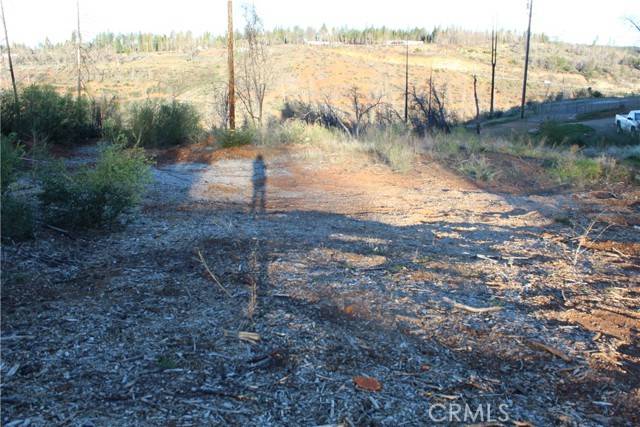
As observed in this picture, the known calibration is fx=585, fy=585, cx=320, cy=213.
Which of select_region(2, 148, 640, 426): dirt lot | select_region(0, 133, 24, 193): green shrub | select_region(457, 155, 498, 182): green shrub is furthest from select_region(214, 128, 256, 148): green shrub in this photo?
select_region(0, 133, 24, 193): green shrub

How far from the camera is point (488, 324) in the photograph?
15.7 feet

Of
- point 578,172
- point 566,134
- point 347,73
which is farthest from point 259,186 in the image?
point 347,73

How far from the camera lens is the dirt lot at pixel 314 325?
11.2 feet

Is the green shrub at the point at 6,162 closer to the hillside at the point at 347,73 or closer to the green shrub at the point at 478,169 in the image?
the green shrub at the point at 478,169

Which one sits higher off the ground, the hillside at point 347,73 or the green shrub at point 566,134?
the hillside at point 347,73

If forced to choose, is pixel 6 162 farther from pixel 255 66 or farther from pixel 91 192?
pixel 255 66

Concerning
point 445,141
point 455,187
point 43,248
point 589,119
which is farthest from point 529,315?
point 589,119

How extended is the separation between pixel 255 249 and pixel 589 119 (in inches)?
1612

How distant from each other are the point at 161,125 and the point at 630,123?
80.7 ft

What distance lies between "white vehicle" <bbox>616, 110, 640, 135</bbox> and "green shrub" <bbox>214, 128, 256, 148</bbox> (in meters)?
20.4

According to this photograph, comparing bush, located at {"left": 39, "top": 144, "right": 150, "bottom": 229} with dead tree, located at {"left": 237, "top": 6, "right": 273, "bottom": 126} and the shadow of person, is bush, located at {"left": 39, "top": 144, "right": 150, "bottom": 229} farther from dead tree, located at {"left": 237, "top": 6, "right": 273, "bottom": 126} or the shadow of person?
dead tree, located at {"left": 237, "top": 6, "right": 273, "bottom": 126}

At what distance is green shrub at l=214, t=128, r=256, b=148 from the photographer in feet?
64.0

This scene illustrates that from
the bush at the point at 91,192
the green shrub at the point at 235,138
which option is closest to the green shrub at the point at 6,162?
the bush at the point at 91,192

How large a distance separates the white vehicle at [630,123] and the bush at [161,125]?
860 inches
